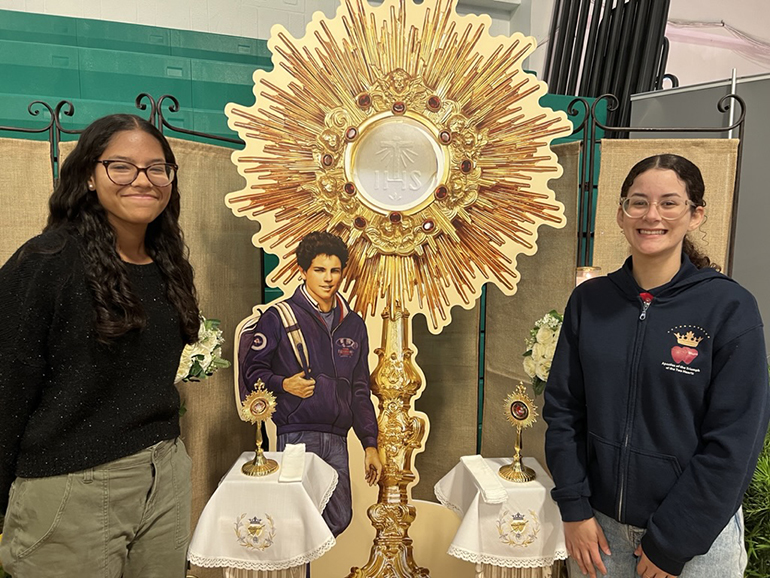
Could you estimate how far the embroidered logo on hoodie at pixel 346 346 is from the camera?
92.0 inches

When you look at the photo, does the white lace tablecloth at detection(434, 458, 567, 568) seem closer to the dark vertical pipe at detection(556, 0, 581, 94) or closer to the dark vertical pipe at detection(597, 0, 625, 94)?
the dark vertical pipe at detection(597, 0, 625, 94)

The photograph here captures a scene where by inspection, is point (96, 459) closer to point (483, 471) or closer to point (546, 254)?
point (483, 471)

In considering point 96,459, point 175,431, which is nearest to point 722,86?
point 175,431

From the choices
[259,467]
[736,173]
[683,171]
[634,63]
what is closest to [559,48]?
[634,63]

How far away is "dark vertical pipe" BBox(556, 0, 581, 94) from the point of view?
440cm

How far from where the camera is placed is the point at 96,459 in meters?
1.41

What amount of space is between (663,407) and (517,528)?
77cm

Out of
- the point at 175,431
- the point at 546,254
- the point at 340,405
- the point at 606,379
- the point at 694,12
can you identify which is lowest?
the point at 340,405

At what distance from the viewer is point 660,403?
158 cm

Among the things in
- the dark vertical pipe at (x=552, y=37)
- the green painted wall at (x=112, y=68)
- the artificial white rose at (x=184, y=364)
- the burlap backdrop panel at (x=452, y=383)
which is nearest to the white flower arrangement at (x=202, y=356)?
the artificial white rose at (x=184, y=364)

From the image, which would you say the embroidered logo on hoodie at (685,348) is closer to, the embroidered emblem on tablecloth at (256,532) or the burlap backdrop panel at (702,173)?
the burlap backdrop panel at (702,173)

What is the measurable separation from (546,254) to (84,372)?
2.02 metres

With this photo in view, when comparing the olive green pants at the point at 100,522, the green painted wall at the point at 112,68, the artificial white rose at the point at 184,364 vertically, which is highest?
the green painted wall at the point at 112,68

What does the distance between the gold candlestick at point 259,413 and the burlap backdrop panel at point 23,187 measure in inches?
49.9
